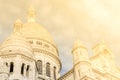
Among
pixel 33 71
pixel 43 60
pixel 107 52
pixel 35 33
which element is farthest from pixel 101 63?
pixel 35 33

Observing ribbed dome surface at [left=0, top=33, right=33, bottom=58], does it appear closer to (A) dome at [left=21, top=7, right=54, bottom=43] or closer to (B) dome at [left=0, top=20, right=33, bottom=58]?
(B) dome at [left=0, top=20, right=33, bottom=58]

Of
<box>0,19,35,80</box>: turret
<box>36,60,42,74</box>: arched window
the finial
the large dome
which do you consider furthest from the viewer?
the large dome

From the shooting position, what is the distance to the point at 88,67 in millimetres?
32844

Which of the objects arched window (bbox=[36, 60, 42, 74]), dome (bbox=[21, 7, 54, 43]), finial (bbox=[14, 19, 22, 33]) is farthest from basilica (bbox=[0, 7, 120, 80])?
finial (bbox=[14, 19, 22, 33])

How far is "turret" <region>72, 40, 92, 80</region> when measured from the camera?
32.1 m

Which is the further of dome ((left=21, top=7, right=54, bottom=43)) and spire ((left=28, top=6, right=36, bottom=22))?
spire ((left=28, top=6, right=36, bottom=22))

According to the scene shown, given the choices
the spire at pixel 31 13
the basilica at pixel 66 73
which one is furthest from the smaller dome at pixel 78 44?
the spire at pixel 31 13

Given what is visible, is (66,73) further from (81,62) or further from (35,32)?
(35,32)

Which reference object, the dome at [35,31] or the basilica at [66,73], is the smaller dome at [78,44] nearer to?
the basilica at [66,73]

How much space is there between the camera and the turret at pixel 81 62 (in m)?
32.1

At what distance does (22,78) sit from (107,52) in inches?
456

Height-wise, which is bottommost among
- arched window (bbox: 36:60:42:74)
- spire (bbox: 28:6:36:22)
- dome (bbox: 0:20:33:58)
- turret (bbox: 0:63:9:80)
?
turret (bbox: 0:63:9:80)

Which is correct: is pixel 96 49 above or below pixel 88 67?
above

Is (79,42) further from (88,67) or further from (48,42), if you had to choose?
(48,42)
